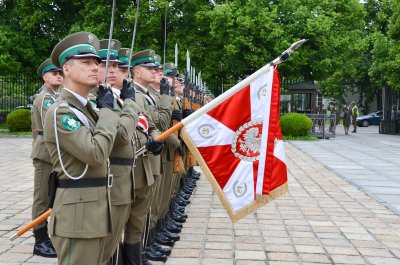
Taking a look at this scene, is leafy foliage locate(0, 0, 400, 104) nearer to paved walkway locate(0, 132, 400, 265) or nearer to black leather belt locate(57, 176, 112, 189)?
paved walkway locate(0, 132, 400, 265)

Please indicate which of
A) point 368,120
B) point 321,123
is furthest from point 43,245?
point 368,120

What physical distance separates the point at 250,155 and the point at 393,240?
2784 mm

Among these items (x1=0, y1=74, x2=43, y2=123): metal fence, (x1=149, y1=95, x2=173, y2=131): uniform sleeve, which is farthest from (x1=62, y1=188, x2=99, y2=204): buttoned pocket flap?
(x1=0, y1=74, x2=43, y2=123): metal fence

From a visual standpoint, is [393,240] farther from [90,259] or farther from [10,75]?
[10,75]

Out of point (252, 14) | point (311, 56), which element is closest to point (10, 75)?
point (252, 14)

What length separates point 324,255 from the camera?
559 centimetres

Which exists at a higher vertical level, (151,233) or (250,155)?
(250,155)

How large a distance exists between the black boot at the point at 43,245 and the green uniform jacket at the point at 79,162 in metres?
2.32

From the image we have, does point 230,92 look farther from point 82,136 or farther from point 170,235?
point 170,235

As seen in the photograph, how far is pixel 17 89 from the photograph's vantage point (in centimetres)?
2841

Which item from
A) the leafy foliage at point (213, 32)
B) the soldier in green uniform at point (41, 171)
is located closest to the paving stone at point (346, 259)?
the soldier in green uniform at point (41, 171)

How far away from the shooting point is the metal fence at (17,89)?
1046 inches

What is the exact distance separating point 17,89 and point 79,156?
27.2 meters

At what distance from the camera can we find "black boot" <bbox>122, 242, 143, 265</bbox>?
4430mm
